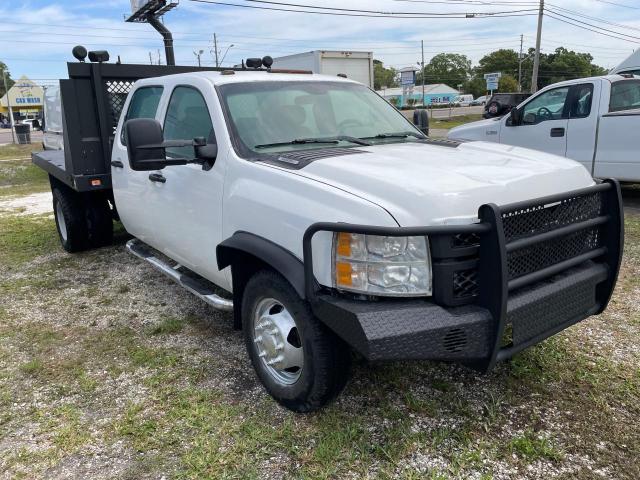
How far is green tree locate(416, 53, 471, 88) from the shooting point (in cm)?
11631

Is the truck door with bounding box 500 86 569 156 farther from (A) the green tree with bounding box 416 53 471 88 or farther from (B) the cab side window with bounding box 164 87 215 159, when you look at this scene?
(A) the green tree with bounding box 416 53 471 88

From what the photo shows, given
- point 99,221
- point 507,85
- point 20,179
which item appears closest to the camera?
point 99,221

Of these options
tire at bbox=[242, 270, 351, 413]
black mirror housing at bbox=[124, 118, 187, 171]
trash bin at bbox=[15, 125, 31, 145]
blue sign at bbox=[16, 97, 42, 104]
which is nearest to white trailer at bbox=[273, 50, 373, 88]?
black mirror housing at bbox=[124, 118, 187, 171]

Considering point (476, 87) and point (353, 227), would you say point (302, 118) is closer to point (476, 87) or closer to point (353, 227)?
point (353, 227)

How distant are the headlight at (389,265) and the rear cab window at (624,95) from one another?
686cm

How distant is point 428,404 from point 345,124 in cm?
192

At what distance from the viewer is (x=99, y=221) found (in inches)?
254

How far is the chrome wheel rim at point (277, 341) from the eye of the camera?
9.66 ft

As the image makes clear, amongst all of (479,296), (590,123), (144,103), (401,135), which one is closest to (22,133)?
(144,103)

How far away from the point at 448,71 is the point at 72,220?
120866mm

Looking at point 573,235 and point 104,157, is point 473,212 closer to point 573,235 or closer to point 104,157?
point 573,235

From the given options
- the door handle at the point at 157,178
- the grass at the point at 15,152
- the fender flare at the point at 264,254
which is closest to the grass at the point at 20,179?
the grass at the point at 15,152

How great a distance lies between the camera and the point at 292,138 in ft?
11.6

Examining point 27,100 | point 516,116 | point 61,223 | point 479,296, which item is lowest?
point 61,223
